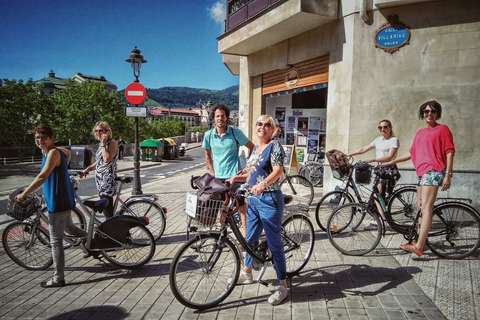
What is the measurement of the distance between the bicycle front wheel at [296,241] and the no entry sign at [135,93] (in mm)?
7166

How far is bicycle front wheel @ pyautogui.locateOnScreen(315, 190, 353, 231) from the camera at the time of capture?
4.84m

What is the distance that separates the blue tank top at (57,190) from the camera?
11.2 ft

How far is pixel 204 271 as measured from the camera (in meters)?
3.06

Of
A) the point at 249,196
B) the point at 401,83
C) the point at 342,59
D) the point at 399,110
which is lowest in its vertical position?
the point at 249,196

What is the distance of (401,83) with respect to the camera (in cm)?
690

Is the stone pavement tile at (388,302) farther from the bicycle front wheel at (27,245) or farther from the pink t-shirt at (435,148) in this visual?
the bicycle front wheel at (27,245)

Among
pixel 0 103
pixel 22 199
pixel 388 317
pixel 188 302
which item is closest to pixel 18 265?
pixel 22 199

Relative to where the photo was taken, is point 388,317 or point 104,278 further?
point 104,278

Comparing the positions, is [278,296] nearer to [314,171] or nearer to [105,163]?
[105,163]

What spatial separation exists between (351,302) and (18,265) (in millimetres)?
4162

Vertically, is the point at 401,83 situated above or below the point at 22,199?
above

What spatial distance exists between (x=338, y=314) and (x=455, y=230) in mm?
2415

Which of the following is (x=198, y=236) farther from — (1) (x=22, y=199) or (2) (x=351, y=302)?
(1) (x=22, y=199)

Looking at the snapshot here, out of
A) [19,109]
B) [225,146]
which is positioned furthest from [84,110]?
[225,146]
